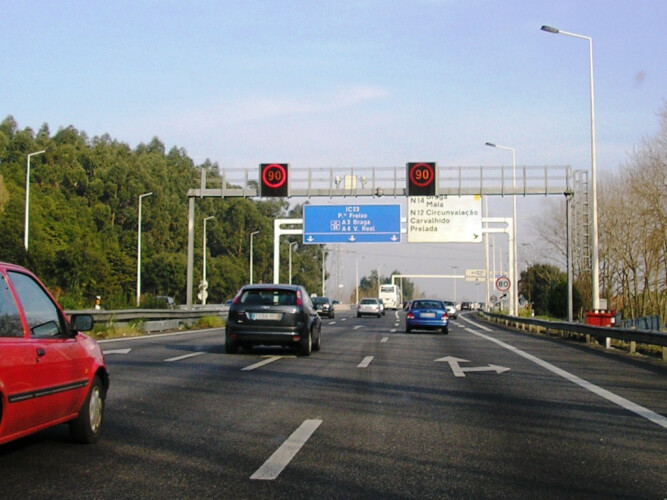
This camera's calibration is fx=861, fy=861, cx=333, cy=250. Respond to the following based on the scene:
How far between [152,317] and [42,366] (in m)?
22.9

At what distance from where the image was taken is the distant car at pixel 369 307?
6069cm

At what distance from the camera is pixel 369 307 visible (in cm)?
6116

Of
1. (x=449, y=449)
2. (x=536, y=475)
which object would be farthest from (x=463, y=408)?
(x=536, y=475)

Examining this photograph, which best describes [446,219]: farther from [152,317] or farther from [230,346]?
[230,346]

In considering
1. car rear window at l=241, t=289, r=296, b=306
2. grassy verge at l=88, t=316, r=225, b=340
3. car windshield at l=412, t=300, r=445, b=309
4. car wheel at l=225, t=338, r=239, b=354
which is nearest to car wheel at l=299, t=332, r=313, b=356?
car rear window at l=241, t=289, r=296, b=306

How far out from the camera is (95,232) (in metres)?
78.4

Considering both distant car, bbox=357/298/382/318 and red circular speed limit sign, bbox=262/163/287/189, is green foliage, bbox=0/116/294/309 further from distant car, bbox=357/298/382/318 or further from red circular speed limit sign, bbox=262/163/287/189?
distant car, bbox=357/298/382/318

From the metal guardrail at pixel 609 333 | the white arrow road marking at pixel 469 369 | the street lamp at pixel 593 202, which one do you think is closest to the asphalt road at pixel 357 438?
the white arrow road marking at pixel 469 369

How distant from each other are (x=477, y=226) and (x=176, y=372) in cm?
3180

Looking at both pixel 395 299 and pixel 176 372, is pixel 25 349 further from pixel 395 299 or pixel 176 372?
pixel 395 299

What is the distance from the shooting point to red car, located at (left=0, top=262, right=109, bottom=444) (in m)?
5.97

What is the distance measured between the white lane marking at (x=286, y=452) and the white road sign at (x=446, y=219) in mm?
35848

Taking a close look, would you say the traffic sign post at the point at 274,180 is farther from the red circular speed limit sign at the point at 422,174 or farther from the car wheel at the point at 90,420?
the car wheel at the point at 90,420

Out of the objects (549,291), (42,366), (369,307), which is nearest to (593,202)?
(42,366)
